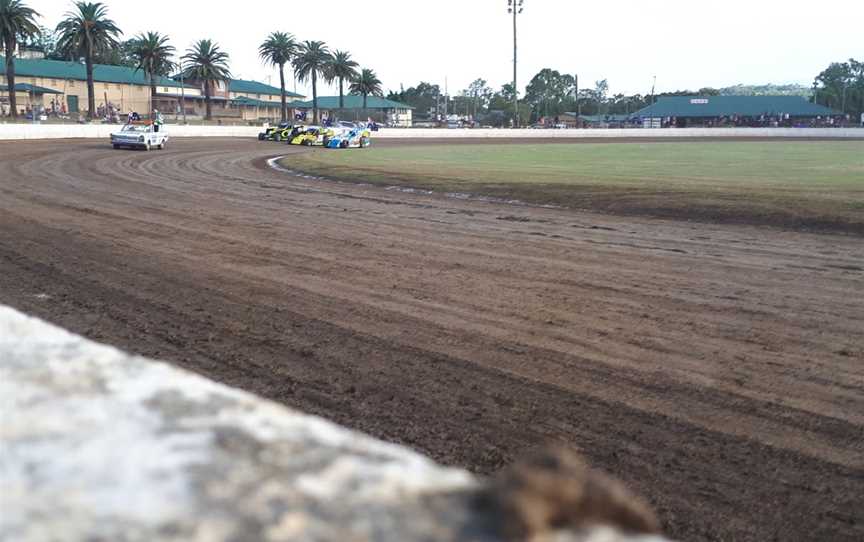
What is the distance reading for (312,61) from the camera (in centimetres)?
11519

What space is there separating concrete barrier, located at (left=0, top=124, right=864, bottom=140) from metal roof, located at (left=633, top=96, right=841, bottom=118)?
3122 cm

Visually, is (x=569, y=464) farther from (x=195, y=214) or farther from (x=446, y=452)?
(x=195, y=214)

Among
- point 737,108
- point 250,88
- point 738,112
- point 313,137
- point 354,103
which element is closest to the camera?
point 313,137

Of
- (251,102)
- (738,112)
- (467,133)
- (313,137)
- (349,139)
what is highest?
(251,102)

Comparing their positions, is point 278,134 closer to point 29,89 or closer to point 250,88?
point 29,89

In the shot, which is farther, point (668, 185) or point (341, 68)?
point (341, 68)

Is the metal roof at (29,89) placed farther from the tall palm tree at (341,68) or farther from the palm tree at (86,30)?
the tall palm tree at (341,68)

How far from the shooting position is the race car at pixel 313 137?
157 feet

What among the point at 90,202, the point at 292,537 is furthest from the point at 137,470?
the point at 90,202

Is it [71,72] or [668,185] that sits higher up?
[71,72]

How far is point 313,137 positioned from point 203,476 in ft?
159

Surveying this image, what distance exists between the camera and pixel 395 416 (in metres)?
5.61

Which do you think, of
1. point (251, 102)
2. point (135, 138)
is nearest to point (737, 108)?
point (251, 102)

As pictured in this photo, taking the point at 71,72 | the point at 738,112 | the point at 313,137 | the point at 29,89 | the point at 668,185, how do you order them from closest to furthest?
the point at 668,185
the point at 313,137
the point at 29,89
the point at 71,72
the point at 738,112
